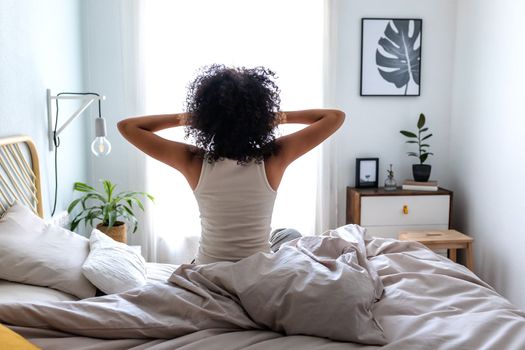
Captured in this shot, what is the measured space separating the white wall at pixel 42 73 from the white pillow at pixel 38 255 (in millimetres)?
436

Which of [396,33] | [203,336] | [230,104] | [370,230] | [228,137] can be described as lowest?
[370,230]

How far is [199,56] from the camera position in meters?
Result: 3.63

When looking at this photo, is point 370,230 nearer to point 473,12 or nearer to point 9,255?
point 473,12

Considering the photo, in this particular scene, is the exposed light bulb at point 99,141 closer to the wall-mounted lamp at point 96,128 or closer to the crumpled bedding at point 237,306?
the wall-mounted lamp at point 96,128

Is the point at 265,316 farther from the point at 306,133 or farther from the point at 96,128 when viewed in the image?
the point at 96,128

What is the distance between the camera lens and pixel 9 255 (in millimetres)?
1682

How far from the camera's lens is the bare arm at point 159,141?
5.53ft

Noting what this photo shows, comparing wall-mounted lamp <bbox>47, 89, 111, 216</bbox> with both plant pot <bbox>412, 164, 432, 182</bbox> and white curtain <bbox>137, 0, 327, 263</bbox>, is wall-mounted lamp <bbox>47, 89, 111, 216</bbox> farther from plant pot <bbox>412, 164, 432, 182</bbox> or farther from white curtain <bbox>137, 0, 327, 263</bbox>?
plant pot <bbox>412, 164, 432, 182</bbox>

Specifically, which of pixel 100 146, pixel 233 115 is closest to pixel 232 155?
pixel 233 115

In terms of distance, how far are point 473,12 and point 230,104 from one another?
2.70 metres

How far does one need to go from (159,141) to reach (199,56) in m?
2.05

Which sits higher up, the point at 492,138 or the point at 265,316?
the point at 492,138

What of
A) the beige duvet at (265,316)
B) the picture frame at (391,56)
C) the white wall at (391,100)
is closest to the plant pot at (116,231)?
the beige duvet at (265,316)

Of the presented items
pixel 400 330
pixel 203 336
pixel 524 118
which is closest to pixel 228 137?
pixel 203 336
